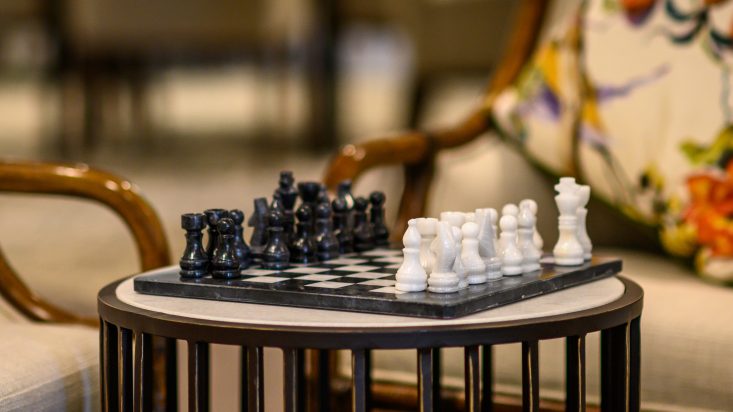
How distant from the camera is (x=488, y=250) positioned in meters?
1.11

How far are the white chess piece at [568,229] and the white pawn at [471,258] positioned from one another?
7.1 inches

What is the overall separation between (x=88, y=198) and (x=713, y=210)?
3.14 feet

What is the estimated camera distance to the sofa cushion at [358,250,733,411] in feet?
4.53

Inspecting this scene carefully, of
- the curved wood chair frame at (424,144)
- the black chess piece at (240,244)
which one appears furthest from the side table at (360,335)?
the curved wood chair frame at (424,144)

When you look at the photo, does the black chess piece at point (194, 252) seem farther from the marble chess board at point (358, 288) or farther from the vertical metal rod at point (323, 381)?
the vertical metal rod at point (323, 381)

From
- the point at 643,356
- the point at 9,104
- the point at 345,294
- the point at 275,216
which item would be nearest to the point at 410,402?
the point at 643,356

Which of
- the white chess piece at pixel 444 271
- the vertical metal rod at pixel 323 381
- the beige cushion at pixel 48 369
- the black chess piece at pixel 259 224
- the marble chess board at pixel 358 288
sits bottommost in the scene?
the vertical metal rod at pixel 323 381

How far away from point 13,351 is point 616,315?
70cm

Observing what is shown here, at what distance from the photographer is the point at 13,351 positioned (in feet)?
4.08

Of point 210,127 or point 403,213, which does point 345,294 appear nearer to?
point 403,213

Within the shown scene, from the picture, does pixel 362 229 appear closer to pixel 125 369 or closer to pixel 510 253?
pixel 510 253

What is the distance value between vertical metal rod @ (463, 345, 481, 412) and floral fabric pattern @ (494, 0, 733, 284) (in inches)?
28.7

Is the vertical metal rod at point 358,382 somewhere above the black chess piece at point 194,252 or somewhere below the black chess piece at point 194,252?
below

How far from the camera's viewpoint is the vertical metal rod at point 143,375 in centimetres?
103
